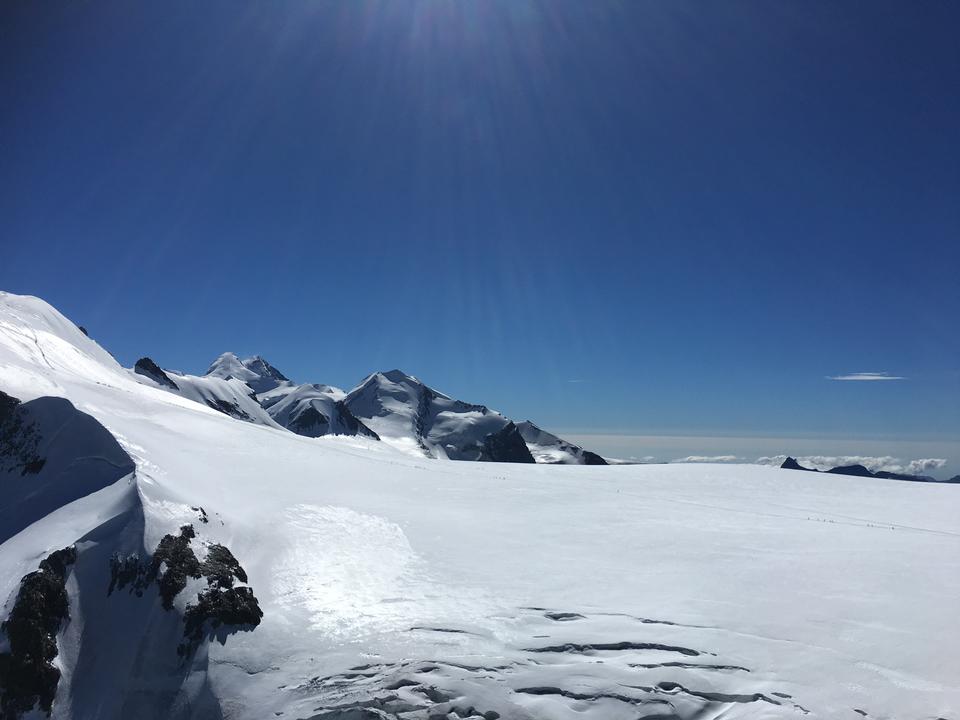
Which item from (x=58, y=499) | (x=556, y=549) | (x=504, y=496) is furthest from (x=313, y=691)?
(x=504, y=496)

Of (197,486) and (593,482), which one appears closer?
(197,486)

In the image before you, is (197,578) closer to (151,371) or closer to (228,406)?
(228,406)

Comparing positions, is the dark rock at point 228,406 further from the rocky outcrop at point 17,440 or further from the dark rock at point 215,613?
the dark rock at point 215,613

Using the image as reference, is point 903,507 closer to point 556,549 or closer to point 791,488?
point 791,488

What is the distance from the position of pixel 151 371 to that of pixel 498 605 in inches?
6986

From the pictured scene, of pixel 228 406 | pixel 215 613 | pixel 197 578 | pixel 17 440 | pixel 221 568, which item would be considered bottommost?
pixel 215 613

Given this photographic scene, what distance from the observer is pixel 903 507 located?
33.3 m

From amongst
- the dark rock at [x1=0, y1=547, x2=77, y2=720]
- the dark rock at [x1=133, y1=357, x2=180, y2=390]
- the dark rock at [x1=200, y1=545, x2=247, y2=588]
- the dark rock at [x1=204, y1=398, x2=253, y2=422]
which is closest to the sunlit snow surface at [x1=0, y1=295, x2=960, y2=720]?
the dark rock at [x1=0, y1=547, x2=77, y2=720]

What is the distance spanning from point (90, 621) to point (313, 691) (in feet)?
26.8

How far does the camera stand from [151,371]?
530 feet

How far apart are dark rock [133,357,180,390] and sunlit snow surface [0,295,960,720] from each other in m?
146

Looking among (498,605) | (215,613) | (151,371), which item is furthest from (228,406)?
(498,605)

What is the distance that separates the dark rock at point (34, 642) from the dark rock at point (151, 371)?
162211mm

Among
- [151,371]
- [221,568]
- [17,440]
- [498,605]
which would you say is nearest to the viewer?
[498,605]
